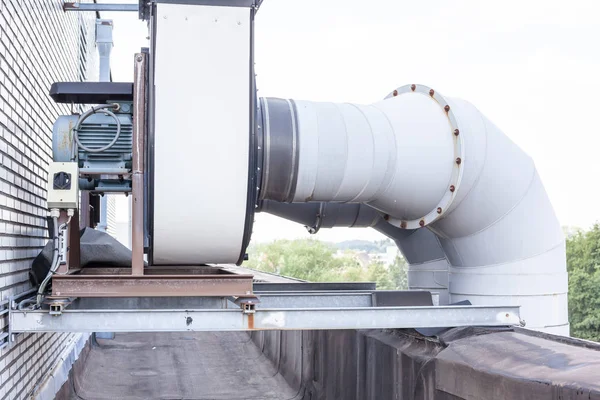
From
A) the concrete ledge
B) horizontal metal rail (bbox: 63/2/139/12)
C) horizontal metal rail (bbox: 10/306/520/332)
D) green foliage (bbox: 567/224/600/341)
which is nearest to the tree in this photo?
green foliage (bbox: 567/224/600/341)

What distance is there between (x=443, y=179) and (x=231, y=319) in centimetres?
202

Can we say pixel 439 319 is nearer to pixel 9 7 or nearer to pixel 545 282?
pixel 545 282

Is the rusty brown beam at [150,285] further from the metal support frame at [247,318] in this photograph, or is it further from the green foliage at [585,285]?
the green foliage at [585,285]

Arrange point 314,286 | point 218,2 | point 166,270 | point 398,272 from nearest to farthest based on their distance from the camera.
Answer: point 218,2 → point 166,270 → point 314,286 → point 398,272

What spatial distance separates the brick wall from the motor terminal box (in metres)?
0.30

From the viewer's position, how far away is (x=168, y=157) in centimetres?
425

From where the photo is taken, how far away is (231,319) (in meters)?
4.20

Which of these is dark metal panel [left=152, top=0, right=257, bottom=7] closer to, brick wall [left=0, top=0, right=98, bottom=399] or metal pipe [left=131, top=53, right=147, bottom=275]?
metal pipe [left=131, top=53, right=147, bottom=275]

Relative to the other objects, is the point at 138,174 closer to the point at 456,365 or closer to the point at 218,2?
the point at 218,2

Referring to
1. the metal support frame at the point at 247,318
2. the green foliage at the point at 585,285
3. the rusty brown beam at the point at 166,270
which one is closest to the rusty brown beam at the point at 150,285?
the metal support frame at the point at 247,318

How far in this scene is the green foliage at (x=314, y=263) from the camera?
62406 mm

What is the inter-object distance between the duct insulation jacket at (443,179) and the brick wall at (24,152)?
5.74 feet

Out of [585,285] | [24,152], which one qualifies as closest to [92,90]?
[24,152]

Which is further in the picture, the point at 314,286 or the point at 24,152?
the point at 314,286
